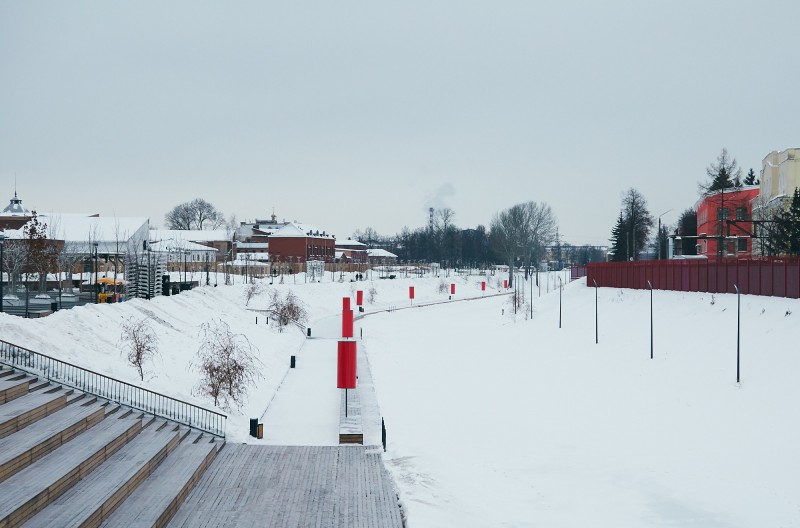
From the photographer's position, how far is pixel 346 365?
2403cm

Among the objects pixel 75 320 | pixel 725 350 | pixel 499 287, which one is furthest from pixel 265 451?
pixel 499 287

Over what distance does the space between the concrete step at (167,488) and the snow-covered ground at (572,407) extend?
2.39 meters

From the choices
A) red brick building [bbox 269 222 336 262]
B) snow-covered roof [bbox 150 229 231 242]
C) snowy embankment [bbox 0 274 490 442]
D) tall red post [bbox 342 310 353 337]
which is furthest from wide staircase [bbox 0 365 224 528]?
snow-covered roof [bbox 150 229 231 242]

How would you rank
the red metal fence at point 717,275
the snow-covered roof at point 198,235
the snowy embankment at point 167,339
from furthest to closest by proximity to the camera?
1. the snow-covered roof at point 198,235
2. the red metal fence at point 717,275
3. the snowy embankment at point 167,339

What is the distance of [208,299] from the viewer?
50156 millimetres

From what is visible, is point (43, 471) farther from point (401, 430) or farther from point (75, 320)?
point (75, 320)

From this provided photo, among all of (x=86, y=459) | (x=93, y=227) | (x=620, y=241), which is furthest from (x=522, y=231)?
(x=86, y=459)

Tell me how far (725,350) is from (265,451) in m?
20.7

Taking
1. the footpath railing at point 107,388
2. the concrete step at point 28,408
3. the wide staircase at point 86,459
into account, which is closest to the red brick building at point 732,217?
the footpath railing at point 107,388

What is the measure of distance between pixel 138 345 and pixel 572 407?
16.2m

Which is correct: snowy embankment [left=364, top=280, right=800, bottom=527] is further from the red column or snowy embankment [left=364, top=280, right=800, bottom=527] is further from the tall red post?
the tall red post

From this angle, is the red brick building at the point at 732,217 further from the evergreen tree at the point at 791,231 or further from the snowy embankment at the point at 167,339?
the snowy embankment at the point at 167,339

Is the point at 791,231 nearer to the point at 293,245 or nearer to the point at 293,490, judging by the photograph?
the point at 293,490

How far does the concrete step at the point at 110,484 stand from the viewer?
12742 mm
